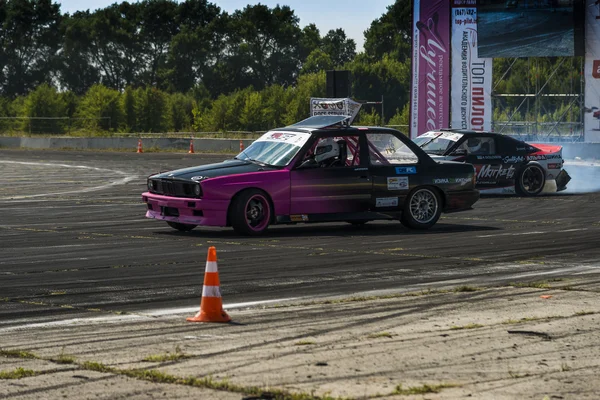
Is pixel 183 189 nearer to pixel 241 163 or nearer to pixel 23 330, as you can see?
pixel 241 163

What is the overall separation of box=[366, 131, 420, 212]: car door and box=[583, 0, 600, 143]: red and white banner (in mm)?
19153

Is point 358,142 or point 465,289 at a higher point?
point 358,142

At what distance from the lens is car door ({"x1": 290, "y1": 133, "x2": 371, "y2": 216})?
48.1 feet

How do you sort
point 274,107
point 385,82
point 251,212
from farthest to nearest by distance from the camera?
point 385,82 < point 274,107 < point 251,212

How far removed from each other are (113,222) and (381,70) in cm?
7974

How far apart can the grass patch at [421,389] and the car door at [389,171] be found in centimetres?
943

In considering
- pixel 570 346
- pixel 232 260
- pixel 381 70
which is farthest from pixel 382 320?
pixel 381 70

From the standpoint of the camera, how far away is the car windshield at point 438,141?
21203 millimetres

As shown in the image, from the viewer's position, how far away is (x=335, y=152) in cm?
1516

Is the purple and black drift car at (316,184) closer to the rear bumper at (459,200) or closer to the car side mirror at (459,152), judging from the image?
the rear bumper at (459,200)

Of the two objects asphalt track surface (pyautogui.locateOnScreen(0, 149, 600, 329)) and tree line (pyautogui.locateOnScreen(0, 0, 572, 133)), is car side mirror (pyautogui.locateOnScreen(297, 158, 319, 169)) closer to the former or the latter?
asphalt track surface (pyautogui.locateOnScreen(0, 149, 600, 329))

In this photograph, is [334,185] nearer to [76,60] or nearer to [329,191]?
[329,191]

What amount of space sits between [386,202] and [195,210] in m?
2.83

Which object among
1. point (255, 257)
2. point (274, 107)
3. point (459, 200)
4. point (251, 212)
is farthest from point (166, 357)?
point (274, 107)
